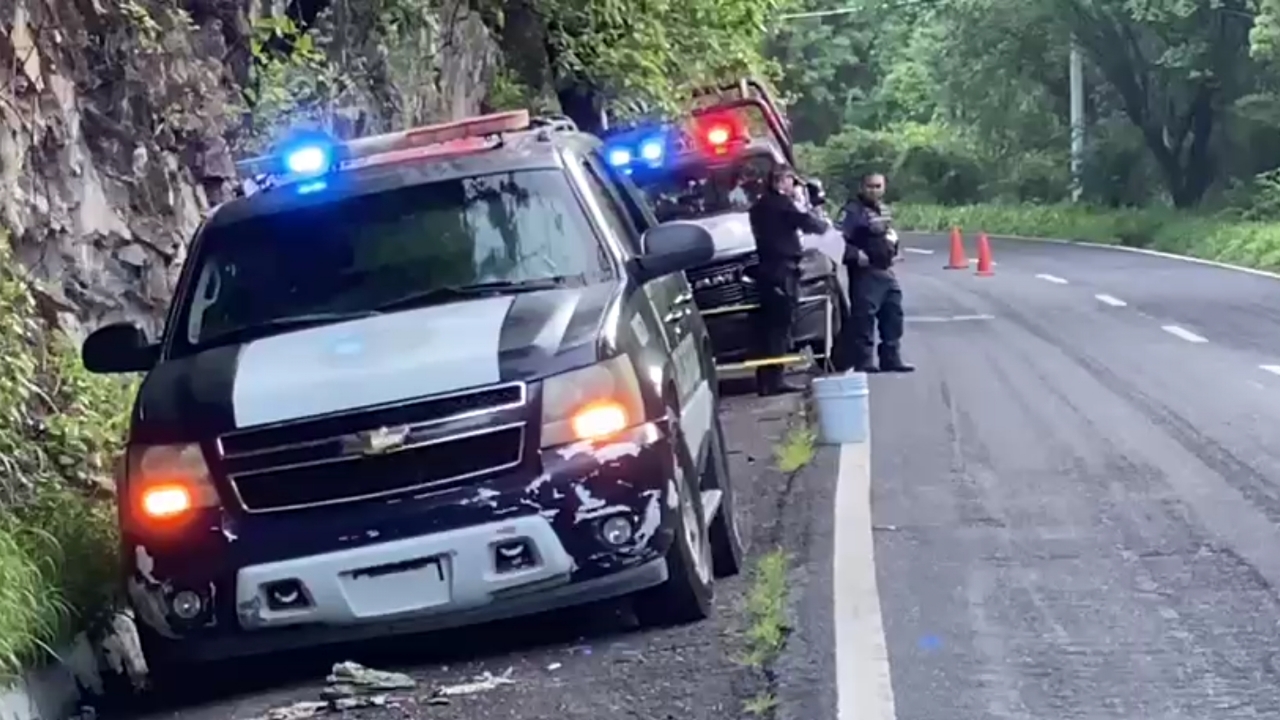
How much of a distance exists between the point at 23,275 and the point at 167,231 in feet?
8.57

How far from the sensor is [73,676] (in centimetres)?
776

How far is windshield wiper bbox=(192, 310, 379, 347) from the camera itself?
789cm

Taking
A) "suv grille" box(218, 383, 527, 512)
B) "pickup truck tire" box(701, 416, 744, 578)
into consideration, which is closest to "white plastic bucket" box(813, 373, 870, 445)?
"pickup truck tire" box(701, 416, 744, 578)

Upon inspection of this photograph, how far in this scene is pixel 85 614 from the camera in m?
8.09

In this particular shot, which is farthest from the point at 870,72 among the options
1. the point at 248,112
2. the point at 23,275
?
the point at 23,275

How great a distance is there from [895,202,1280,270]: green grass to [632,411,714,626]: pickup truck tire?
25.6 m

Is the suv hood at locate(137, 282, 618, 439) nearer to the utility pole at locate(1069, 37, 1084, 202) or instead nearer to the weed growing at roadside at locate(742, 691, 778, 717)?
the weed growing at roadside at locate(742, 691, 778, 717)

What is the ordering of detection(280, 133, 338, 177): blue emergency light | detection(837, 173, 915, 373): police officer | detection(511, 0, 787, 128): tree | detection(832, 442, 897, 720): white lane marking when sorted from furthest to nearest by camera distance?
detection(511, 0, 787, 128): tree → detection(837, 173, 915, 373): police officer → detection(280, 133, 338, 177): blue emergency light → detection(832, 442, 897, 720): white lane marking

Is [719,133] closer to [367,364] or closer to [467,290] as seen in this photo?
[467,290]

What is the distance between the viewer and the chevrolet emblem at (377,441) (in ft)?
23.0

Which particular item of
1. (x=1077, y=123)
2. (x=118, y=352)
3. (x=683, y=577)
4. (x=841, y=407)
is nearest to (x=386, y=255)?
(x=118, y=352)

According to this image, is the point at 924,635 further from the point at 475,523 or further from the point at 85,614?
the point at 85,614

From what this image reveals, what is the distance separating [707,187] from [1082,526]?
8776mm

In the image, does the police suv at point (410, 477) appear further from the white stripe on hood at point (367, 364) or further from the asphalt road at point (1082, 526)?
the asphalt road at point (1082, 526)
